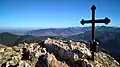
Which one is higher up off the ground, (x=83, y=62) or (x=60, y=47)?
(x=60, y=47)

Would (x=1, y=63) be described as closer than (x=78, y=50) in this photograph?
Yes

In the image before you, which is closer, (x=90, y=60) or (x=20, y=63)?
(x=20, y=63)

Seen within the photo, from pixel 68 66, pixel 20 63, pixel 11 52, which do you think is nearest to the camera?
pixel 20 63

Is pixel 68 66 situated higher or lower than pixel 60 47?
lower

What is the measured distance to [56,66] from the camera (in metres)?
22.7

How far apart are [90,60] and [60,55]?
4.66 metres

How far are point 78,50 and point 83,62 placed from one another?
3.44m

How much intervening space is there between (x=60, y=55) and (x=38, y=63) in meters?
4.40

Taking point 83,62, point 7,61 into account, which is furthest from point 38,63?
point 83,62

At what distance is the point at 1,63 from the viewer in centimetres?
2244

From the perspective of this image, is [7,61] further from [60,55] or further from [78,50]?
[78,50]

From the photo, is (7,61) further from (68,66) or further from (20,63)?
(68,66)

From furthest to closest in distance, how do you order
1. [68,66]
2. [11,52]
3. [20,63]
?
[11,52], [68,66], [20,63]

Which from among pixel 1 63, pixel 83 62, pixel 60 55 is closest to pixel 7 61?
pixel 1 63
